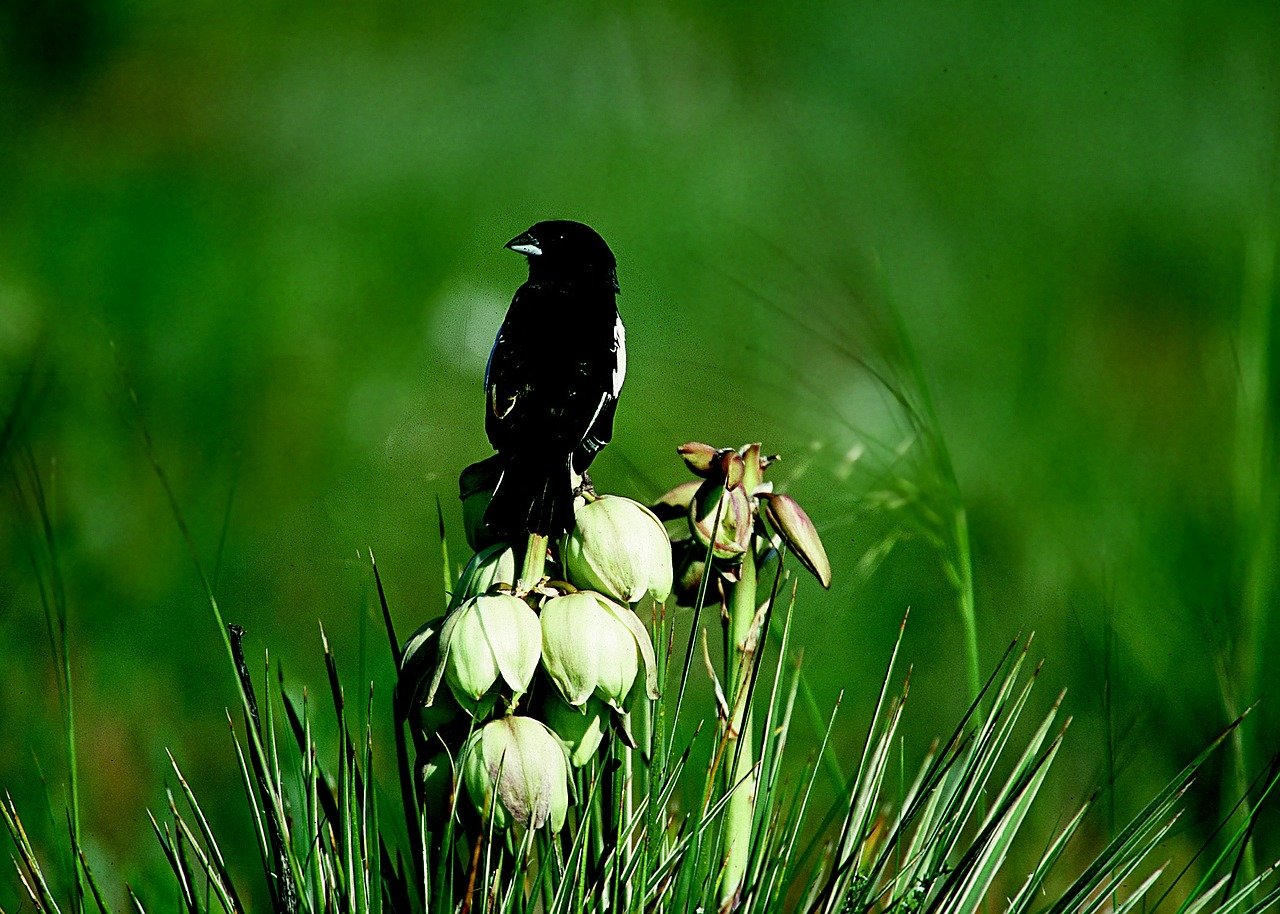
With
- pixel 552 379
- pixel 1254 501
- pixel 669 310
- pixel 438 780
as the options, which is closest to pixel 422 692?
pixel 438 780

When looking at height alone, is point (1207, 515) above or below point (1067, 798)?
above

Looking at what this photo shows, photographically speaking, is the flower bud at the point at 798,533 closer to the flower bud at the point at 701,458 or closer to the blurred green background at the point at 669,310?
the flower bud at the point at 701,458

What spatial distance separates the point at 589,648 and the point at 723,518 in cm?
6

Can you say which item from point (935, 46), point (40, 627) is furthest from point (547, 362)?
point (935, 46)

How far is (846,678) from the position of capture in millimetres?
938

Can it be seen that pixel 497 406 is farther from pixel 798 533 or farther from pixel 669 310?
pixel 669 310

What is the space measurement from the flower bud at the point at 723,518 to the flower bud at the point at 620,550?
0.6 inches

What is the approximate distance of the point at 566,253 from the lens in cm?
51

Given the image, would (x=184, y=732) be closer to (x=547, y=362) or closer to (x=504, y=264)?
(x=504, y=264)

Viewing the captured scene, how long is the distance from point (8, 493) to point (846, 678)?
60cm

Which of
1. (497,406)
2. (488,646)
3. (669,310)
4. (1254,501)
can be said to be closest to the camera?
(488,646)

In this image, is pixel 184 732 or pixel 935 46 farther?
pixel 935 46

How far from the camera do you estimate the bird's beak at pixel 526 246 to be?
1.72ft

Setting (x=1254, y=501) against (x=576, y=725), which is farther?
(x=1254, y=501)
